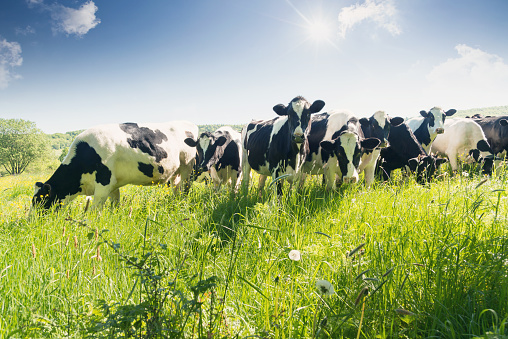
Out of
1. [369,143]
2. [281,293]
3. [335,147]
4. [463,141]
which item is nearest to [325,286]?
[281,293]

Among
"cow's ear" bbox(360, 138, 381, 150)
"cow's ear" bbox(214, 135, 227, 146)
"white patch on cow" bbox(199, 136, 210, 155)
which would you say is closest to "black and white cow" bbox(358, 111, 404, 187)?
"cow's ear" bbox(360, 138, 381, 150)

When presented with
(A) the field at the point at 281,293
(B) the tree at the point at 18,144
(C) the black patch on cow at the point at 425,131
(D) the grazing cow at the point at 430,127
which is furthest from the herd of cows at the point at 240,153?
(B) the tree at the point at 18,144

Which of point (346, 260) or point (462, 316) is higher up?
point (346, 260)

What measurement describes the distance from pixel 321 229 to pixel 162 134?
5.50 meters

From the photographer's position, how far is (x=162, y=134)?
7.55 metres

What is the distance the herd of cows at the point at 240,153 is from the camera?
6.12 metres

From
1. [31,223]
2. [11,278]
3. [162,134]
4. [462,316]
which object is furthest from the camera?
[162,134]

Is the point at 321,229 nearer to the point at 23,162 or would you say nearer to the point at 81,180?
the point at 81,180

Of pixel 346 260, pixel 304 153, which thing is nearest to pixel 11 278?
pixel 346 260

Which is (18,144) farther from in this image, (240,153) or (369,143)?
(369,143)

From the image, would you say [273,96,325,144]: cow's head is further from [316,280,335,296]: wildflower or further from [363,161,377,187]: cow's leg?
[316,280,335,296]: wildflower

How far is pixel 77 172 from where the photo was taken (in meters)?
6.22

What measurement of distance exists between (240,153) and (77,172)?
453 cm

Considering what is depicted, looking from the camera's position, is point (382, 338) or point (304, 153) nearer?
point (382, 338)
